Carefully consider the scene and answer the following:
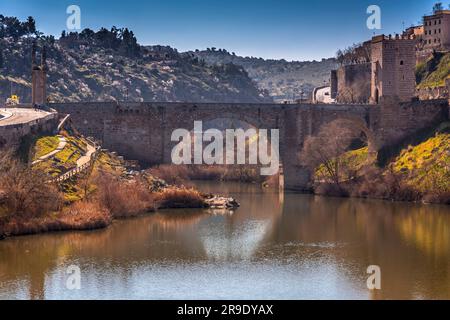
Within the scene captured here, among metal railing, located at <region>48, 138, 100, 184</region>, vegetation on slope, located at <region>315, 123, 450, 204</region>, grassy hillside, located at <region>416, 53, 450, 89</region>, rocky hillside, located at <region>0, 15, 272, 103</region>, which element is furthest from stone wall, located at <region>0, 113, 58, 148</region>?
rocky hillside, located at <region>0, 15, 272, 103</region>

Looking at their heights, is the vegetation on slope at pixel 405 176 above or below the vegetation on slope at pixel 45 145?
below

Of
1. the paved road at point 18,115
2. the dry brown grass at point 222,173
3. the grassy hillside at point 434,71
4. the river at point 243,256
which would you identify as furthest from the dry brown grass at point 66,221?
the grassy hillside at point 434,71

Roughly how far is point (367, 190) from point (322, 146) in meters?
7.40

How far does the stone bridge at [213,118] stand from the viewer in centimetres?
9025

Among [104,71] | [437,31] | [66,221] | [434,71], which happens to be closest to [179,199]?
[66,221]

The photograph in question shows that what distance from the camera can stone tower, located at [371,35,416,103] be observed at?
92125mm

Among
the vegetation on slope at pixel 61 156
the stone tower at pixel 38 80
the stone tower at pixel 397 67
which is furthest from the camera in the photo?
the stone tower at pixel 397 67

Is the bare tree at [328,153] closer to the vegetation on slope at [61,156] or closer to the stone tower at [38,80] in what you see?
the vegetation on slope at [61,156]

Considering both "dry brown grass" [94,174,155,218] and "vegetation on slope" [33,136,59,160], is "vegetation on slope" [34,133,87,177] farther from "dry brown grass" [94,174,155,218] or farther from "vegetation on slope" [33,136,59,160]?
"dry brown grass" [94,174,155,218]

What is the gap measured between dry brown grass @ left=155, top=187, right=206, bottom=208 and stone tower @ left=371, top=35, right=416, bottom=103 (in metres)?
27.2

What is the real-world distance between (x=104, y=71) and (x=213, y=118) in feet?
260

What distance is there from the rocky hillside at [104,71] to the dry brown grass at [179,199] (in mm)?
66609

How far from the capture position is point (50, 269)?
156 ft

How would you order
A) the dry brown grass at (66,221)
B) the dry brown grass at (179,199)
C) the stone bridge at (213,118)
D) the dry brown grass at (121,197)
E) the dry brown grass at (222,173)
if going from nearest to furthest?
the dry brown grass at (66,221), the dry brown grass at (121,197), the dry brown grass at (179,199), the stone bridge at (213,118), the dry brown grass at (222,173)
